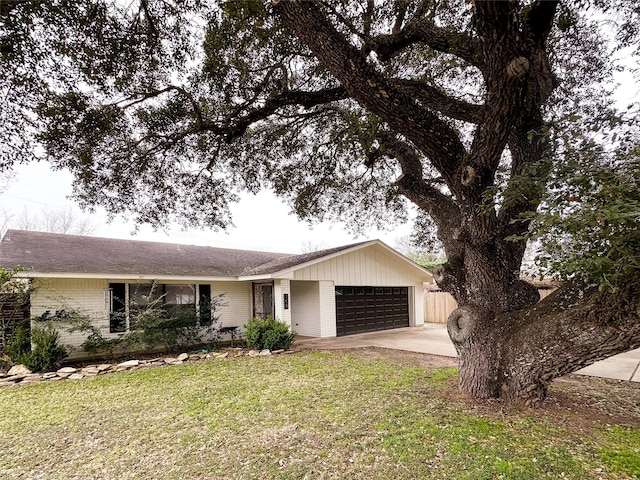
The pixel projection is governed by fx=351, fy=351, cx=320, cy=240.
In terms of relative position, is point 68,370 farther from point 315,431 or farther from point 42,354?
point 315,431

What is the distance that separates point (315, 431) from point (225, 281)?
839 cm

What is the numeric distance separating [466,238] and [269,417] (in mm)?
3495

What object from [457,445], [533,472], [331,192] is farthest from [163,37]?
[533,472]

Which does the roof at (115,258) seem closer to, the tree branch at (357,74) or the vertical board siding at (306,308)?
the vertical board siding at (306,308)

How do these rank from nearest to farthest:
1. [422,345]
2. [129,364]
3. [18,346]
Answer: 1. [18,346]
2. [129,364]
3. [422,345]

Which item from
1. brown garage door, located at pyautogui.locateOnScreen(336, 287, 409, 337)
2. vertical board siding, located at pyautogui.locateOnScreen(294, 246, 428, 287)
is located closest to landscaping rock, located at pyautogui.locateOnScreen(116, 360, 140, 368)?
vertical board siding, located at pyautogui.locateOnScreen(294, 246, 428, 287)

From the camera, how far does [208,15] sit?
588 cm

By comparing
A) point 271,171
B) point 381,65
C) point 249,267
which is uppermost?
point 381,65

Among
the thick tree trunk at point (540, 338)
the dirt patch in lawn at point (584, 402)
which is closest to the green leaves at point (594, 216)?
the thick tree trunk at point (540, 338)

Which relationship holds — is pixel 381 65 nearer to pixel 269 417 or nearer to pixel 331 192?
pixel 331 192

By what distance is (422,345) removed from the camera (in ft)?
33.1

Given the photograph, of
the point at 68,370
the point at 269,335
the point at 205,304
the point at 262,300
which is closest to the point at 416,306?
the point at 262,300

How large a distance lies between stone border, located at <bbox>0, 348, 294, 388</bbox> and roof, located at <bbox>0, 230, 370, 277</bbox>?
2210 millimetres

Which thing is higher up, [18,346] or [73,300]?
[73,300]
